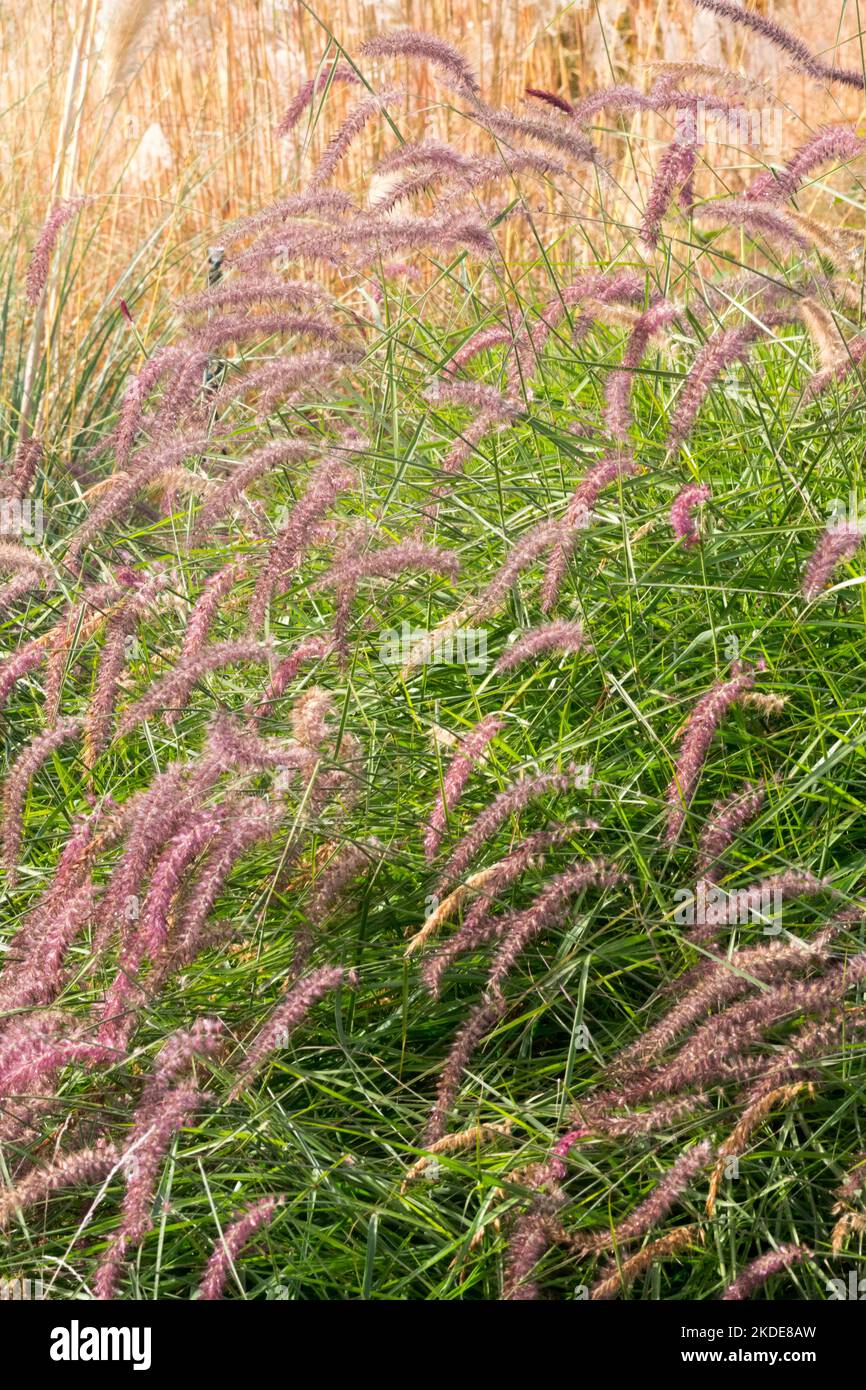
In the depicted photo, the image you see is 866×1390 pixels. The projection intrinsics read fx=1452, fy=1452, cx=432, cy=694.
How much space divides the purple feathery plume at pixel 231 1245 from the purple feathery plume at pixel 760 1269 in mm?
419

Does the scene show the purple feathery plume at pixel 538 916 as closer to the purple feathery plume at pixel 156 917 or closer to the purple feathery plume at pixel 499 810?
the purple feathery plume at pixel 499 810

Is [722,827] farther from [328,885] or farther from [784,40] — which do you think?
[784,40]

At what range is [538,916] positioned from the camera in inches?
57.1

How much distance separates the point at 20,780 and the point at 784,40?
1511mm

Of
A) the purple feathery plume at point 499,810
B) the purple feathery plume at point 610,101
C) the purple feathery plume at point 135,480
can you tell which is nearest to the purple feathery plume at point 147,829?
the purple feathery plume at point 499,810

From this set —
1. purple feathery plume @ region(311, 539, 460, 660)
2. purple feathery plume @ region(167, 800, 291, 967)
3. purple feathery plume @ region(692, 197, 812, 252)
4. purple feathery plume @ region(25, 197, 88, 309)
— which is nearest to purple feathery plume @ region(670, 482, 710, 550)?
purple feathery plume @ region(311, 539, 460, 660)

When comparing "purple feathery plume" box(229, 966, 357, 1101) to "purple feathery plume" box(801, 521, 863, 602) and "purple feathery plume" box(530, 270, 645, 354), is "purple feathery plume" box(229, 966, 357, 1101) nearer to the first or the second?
"purple feathery plume" box(801, 521, 863, 602)

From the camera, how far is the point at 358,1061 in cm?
165

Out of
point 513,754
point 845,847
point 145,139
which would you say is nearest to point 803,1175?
point 845,847

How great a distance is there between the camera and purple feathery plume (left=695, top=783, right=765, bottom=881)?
1.55 metres

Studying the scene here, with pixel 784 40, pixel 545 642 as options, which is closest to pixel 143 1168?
pixel 545 642

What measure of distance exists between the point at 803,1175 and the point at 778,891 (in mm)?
296

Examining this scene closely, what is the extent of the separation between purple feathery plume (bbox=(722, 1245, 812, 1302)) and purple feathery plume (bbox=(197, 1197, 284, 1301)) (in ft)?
1.38

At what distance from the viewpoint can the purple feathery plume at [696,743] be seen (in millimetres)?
1494
